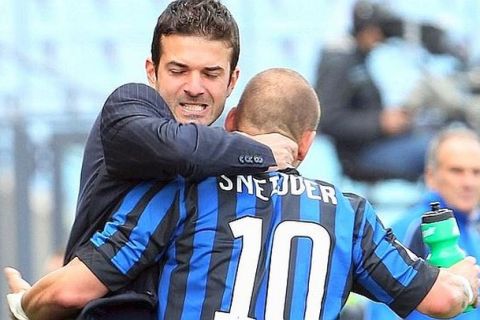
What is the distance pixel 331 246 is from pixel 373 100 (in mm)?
5707

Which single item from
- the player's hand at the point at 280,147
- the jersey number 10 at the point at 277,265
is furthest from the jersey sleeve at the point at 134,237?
the player's hand at the point at 280,147

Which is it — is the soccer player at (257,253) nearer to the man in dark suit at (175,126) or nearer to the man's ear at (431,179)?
the man in dark suit at (175,126)

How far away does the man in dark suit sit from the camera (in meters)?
3.68

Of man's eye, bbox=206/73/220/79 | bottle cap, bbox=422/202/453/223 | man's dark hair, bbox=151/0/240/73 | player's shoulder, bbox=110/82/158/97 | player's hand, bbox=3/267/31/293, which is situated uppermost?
man's dark hair, bbox=151/0/240/73

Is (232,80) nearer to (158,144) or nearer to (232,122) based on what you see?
(232,122)

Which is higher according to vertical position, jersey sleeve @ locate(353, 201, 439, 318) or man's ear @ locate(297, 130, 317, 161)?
man's ear @ locate(297, 130, 317, 161)

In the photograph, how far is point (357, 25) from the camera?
956 centimetres

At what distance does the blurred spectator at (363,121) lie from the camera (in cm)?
922

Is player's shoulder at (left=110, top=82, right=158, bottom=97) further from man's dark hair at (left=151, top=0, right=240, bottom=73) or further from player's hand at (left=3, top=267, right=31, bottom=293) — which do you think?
player's hand at (left=3, top=267, right=31, bottom=293)

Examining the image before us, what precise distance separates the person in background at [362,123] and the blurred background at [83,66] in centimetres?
41

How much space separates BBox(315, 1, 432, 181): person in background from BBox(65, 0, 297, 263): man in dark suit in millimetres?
5248

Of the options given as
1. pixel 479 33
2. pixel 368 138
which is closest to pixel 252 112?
pixel 368 138

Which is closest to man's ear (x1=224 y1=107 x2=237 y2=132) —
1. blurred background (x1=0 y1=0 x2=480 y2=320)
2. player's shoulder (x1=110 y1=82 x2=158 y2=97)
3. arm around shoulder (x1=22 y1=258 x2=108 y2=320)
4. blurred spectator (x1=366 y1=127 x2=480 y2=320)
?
player's shoulder (x1=110 y1=82 x2=158 y2=97)

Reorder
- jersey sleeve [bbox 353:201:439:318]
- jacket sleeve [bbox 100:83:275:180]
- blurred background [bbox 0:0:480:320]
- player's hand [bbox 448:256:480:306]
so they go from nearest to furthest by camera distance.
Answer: jacket sleeve [bbox 100:83:275:180] < jersey sleeve [bbox 353:201:439:318] < player's hand [bbox 448:256:480:306] < blurred background [bbox 0:0:480:320]
